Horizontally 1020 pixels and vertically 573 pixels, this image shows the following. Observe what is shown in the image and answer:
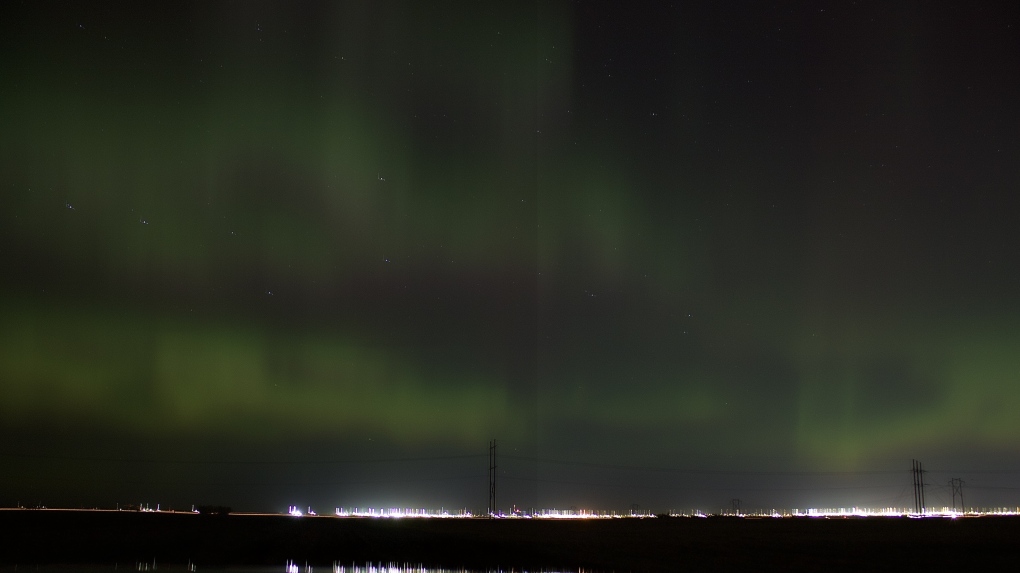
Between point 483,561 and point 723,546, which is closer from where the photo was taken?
point 483,561

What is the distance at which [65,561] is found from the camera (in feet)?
176

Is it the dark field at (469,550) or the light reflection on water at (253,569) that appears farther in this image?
the dark field at (469,550)

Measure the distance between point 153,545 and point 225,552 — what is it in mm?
9967

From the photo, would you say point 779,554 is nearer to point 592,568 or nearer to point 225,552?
point 592,568

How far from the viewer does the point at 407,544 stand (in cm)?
6569

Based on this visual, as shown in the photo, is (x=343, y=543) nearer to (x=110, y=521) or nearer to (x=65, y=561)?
(x=65, y=561)

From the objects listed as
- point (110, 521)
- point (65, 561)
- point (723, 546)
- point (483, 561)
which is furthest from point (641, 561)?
point (110, 521)

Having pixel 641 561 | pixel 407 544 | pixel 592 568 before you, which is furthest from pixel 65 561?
pixel 641 561

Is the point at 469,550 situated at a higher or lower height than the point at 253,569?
lower

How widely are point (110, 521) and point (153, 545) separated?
3158 centimetres

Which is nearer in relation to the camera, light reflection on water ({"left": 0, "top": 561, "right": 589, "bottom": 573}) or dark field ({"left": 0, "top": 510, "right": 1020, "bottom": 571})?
light reflection on water ({"left": 0, "top": 561, "right": 589, "bottom": 573})

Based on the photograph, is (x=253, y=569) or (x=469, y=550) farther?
(x=469, y=550)

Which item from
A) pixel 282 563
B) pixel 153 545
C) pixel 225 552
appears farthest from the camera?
pixel 153 545

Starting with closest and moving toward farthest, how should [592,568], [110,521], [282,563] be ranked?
1. [592,568]
2. [282,563]
3. [110,521]
